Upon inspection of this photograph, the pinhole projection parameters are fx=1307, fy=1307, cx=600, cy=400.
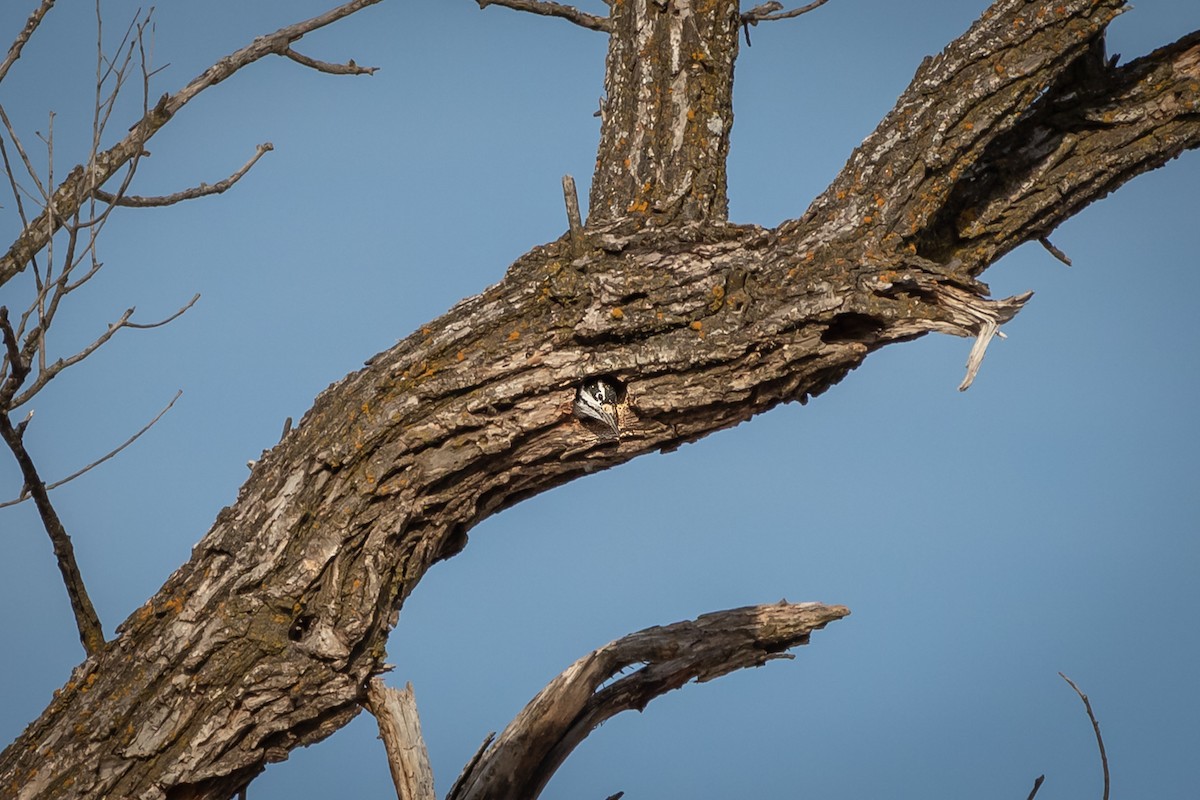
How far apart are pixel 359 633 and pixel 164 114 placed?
183 centimetres

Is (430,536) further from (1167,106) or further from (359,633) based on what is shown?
(1167,106)

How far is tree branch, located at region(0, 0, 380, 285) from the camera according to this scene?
3.46m

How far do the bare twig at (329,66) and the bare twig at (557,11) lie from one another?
457 mm

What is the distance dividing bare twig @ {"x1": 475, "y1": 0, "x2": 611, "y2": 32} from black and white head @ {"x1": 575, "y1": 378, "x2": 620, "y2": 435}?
1815mm

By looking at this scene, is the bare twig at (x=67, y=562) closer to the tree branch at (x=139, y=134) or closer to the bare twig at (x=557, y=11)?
the tree branch at (x=139, y=134)

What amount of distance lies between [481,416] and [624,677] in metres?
1.09

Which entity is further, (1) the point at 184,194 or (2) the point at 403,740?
(1) the point at 184,194

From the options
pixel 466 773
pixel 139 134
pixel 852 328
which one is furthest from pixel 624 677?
pixel 139 134

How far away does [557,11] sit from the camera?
430 cm

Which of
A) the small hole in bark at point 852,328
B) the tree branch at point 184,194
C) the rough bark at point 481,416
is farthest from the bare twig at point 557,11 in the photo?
the small hole in bark at point 852,328

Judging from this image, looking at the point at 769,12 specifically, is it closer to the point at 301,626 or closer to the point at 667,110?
the point at 667,110

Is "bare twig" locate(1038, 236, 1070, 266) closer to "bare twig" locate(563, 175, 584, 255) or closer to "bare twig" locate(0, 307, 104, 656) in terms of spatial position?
"bare twig" locate(563, 175, 584, 255)

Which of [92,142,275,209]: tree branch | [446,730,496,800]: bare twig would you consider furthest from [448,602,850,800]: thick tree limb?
[92,142,275,209]: tree branch

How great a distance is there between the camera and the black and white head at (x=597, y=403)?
108 inches
